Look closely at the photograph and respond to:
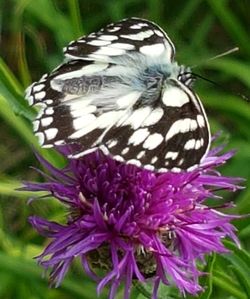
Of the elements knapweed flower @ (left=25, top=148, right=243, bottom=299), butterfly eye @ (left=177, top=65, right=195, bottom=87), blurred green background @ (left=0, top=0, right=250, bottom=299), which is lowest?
blurred green background @ (left=0, top=0, right=250, bottom=299)

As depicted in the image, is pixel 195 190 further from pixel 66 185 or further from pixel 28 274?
pixel 28 274

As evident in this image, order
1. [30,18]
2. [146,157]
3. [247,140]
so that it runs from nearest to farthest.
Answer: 1. [146,157]
2. [247,140]
3. [30,18]

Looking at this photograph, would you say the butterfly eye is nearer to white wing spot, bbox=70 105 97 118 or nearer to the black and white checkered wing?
the black and white checkered wing

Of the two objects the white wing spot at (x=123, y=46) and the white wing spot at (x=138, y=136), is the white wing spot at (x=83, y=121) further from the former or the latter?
the white wing spot at (x=123, y=46)

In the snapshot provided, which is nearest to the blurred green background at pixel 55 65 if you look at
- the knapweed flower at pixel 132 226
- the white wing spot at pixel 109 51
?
the knapweed flower at pixel 132 226

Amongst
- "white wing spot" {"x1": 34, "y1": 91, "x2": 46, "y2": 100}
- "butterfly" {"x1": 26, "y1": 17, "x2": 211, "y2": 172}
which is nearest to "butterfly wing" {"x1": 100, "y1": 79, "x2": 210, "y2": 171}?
"butterfly" {"x1": 26, "y1": 17, "x2": 211, "y2": 172}

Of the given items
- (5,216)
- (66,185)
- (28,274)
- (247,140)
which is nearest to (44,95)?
(66,185)
